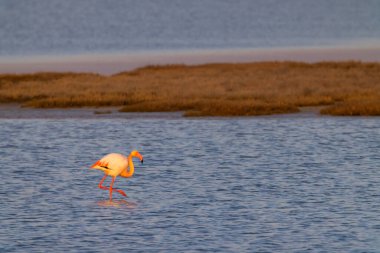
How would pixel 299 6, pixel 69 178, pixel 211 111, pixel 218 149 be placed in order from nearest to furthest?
pixel 69 178 → pixel 218 149 → pixel 211 111 → pixel 299 6

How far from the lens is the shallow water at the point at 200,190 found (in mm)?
14867

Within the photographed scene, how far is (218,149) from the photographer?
2603 cm

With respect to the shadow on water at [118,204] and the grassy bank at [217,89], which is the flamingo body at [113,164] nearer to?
the shadow on water at [118,204]

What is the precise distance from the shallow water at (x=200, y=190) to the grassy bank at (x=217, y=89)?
3.43 meters

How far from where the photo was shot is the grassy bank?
113ft

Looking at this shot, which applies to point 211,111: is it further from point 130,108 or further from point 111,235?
point 111,235

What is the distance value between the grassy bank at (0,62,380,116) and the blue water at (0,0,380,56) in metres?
22.7

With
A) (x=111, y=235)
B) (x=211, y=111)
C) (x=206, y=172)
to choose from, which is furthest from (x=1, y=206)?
(x=211, y=111)

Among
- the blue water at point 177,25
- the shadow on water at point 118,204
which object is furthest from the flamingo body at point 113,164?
the blue water at point 177,25

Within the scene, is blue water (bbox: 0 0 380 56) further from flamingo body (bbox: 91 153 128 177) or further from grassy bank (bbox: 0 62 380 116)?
flamingo body (bbox: 91 153 128 177)

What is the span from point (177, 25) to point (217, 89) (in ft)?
194

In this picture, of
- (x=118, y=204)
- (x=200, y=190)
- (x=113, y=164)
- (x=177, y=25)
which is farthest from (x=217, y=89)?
(x=177, y=25)

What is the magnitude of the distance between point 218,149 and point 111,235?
1110 centimetres

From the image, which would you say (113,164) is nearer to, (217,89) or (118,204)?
(118,204)
